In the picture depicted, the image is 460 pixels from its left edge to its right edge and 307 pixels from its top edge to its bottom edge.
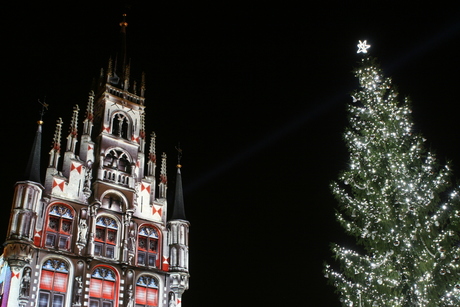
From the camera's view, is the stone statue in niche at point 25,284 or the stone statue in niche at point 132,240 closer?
the stone statue in niche at point 25,284

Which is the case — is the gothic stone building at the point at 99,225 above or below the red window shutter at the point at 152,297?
above

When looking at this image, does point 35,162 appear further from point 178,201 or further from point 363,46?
point 363,46

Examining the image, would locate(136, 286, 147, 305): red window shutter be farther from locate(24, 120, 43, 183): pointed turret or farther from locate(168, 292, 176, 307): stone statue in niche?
locate(24, 120, 43, 183): pointed turret

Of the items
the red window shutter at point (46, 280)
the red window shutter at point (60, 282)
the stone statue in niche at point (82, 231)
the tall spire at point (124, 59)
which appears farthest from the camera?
the tall spire at point (124, 59)

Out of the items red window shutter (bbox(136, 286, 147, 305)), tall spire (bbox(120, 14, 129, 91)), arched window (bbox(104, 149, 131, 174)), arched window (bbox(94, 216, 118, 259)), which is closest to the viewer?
arched window (bbox(94, 216, 118, 259))

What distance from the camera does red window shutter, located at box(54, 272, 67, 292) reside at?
88.8 feet

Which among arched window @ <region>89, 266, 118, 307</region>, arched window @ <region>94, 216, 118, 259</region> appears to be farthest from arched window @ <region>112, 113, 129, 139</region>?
arched window @ <region>89, 266, 118, 307</region>

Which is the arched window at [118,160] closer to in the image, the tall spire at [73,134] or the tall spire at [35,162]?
the tall spire at [73,134]

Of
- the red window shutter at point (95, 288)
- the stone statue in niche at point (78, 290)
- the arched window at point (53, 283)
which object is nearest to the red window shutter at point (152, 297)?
the red window shutter at point (95, 288)

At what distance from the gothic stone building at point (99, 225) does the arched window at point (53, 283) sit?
0.05 meters

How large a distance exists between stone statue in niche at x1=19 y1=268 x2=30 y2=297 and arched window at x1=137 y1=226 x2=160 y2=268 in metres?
6.96

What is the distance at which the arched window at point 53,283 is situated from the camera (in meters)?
26.5

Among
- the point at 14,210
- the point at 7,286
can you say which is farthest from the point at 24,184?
the point at 7,286

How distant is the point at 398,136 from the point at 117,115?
2271cm
